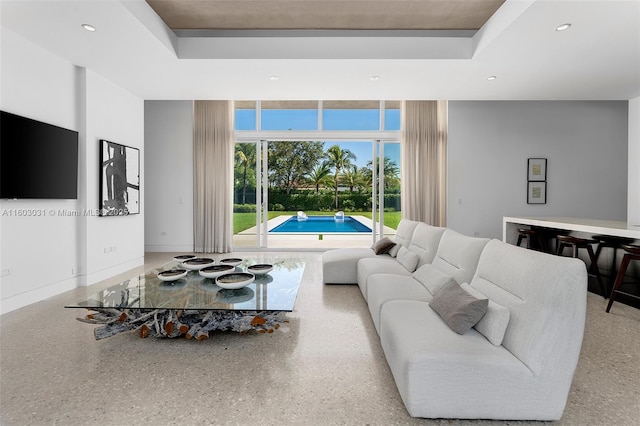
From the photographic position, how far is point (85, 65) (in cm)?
412

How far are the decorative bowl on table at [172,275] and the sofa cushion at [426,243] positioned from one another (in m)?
2.32

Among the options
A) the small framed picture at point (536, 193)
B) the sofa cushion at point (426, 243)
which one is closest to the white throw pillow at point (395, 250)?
the sofa cushion at point (426, 243)

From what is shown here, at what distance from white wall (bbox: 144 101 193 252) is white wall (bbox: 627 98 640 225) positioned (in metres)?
7.80

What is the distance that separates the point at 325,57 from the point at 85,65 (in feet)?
9.56

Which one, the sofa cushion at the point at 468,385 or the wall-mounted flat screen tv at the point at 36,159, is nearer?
the sofa cushion at the point at 468,385

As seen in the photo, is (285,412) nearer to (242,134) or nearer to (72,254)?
(72,254)

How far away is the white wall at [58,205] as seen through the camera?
332 centimetres

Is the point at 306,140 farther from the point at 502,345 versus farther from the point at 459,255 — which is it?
the point at 502,345

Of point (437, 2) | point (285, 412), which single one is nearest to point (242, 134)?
point (437, 2)

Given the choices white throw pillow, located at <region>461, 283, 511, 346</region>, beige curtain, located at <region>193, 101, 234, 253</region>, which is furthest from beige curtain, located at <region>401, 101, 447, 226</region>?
white throw pillow, located at <region>461, 283, 511, 346</region>

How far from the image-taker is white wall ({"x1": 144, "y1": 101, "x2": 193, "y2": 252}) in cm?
699

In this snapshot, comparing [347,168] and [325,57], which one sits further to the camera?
[347,168]

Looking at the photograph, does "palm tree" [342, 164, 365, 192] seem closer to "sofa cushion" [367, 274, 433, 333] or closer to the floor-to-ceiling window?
the floor-to-ceiling window

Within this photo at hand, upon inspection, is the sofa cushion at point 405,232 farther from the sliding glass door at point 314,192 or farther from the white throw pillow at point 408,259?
the sliding glass door at point 314,192
